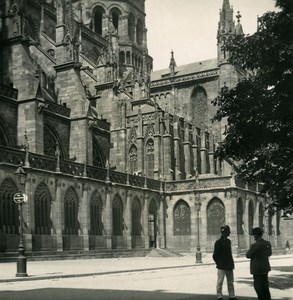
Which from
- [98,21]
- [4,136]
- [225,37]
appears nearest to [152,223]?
[4,136]

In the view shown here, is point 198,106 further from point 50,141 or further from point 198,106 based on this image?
point 50,141

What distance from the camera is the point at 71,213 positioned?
37.5 m

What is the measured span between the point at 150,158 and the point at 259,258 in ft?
134

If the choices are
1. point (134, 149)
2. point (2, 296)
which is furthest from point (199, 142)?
point (2, 296)

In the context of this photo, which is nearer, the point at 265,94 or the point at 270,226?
the point at 265,94

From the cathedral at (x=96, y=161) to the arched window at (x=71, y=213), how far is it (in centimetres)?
7

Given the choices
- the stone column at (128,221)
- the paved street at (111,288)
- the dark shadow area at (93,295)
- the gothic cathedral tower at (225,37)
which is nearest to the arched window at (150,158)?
the stone column at (128,221)

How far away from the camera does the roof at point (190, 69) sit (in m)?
76.8

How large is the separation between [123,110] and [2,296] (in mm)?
40388

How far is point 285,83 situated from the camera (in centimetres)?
1694

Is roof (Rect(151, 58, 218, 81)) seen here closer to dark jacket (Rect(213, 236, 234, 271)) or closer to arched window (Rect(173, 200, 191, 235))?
arched window (Rect(173, 200, 191, 235))

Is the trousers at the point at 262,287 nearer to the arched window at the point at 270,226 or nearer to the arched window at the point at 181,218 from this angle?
the arched window at the point at 181,218

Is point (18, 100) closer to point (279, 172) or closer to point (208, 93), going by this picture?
point (279, 172)

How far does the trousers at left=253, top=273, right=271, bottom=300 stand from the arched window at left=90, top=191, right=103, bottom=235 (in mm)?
28090
